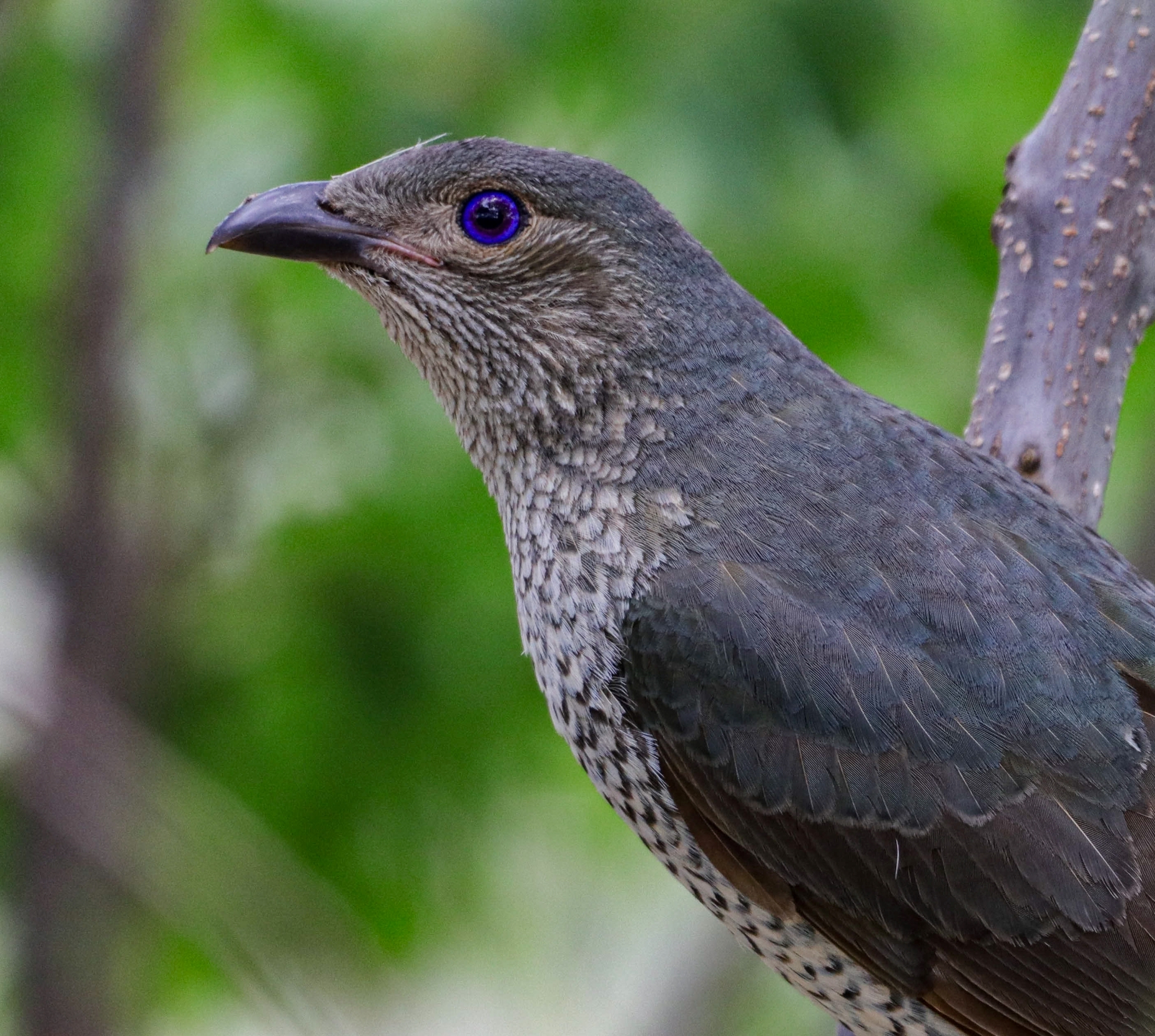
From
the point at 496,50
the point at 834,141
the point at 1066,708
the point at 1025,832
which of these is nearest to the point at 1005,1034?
the point at 1025,832

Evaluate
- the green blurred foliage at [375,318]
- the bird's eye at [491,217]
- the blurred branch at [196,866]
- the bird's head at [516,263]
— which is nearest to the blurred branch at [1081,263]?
the green blurred foliage at [375,318]

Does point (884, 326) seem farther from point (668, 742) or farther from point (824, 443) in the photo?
point (668, 742)

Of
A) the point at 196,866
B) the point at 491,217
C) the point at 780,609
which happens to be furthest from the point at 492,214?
the point at 196,866

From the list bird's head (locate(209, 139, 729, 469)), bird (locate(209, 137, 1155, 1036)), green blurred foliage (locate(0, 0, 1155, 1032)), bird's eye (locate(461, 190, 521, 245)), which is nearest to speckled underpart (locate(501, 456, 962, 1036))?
bird (locate(209, 137, 1155, 1036))

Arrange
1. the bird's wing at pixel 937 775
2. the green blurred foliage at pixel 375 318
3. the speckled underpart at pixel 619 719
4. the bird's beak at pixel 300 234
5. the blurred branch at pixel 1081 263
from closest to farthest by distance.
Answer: the bird's wing at pixel 937 775
the speckled underpart at pixel 619 719
the bird's beak at pixel 300 234
the blurred branch at pixel 1081 263
the green blurred foliage at pixel 375 318

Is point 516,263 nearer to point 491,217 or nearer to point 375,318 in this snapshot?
point 491,217

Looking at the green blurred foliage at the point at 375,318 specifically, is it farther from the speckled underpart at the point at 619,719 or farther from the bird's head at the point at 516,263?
the speckled underpart at the point at 619,719
